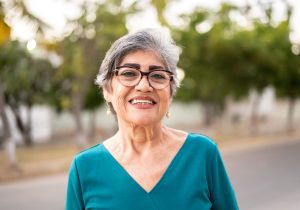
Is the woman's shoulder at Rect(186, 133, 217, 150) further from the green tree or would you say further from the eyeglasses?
the green tree

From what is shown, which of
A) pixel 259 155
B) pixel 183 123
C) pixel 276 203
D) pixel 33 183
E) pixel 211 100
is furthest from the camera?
pixel 183 123

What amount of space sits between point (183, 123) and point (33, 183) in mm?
24234

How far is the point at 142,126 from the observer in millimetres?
1826

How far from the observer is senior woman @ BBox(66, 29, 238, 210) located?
5.69 feet

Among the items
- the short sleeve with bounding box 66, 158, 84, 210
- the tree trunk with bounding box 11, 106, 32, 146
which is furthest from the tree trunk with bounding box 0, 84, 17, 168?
the short sleeve with bounding box 66, 158, 84, 210

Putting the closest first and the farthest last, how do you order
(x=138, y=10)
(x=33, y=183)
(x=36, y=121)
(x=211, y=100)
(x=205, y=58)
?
1. (x=33, y=183)
2. (x=138, y=10)
3. (x=205, y=58)
4. (x=36, y=121)
5. (x=211, y=100)

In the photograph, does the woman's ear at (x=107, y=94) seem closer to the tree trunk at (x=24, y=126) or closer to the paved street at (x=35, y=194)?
the paved street at (x=35, y=194)

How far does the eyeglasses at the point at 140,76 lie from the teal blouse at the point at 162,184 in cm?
27

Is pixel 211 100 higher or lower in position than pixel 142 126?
higher

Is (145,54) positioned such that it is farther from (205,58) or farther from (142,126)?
(205,58)

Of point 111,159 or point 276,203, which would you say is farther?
point 276,203

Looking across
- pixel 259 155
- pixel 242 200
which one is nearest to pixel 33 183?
pixel 242 200

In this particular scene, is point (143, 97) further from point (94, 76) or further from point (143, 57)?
point (94, 76)

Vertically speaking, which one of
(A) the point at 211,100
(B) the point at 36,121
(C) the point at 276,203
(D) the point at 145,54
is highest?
(A) the point at 211,100
